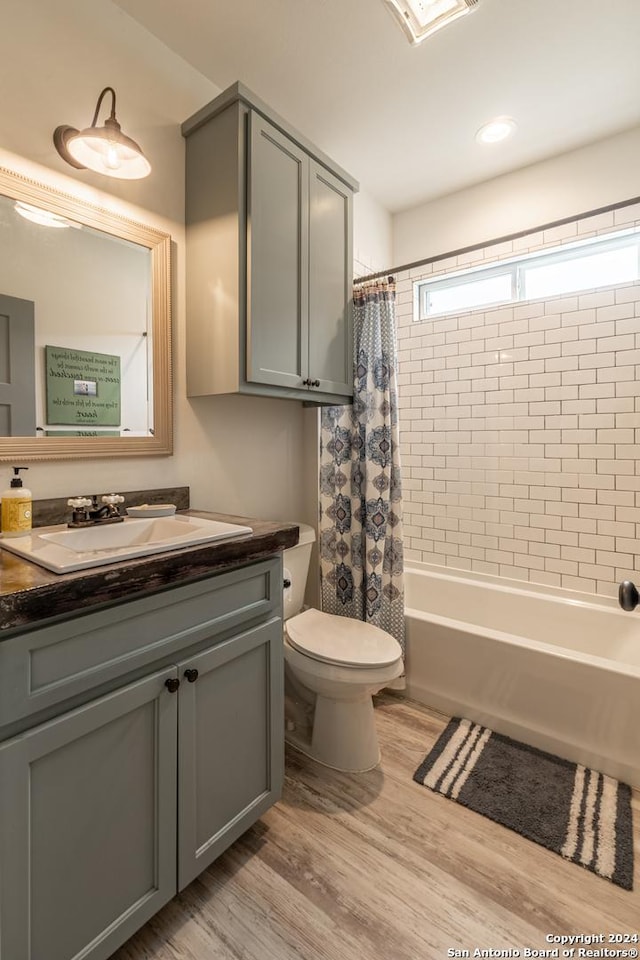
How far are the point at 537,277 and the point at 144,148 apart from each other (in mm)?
2028

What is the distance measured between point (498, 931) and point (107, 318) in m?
2.11

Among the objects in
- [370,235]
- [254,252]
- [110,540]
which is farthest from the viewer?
[370,235]

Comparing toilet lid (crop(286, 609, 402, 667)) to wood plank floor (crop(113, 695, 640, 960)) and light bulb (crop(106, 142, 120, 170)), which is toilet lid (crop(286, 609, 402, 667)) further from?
light bulb (crop(106, 142, 120, 170))

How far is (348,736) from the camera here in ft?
5.60

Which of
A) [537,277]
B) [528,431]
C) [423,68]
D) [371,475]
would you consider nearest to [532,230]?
[537,277]

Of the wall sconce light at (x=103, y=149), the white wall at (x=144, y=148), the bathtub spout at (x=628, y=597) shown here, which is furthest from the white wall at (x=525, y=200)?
the bathtub spout at (x=628, y=597)

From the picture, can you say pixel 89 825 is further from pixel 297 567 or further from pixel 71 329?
pixel 71 329

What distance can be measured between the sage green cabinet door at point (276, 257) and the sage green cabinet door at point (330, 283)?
0.06 meters

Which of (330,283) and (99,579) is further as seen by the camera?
(330,283)

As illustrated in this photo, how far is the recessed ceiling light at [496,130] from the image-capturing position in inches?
81.0

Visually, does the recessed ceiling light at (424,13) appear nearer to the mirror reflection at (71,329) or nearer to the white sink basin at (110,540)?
the mirror reflection at (71,329)

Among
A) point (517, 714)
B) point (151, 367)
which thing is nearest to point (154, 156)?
point (151, 367)

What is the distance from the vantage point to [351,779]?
1.67 meters

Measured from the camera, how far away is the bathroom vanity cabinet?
0.81m
